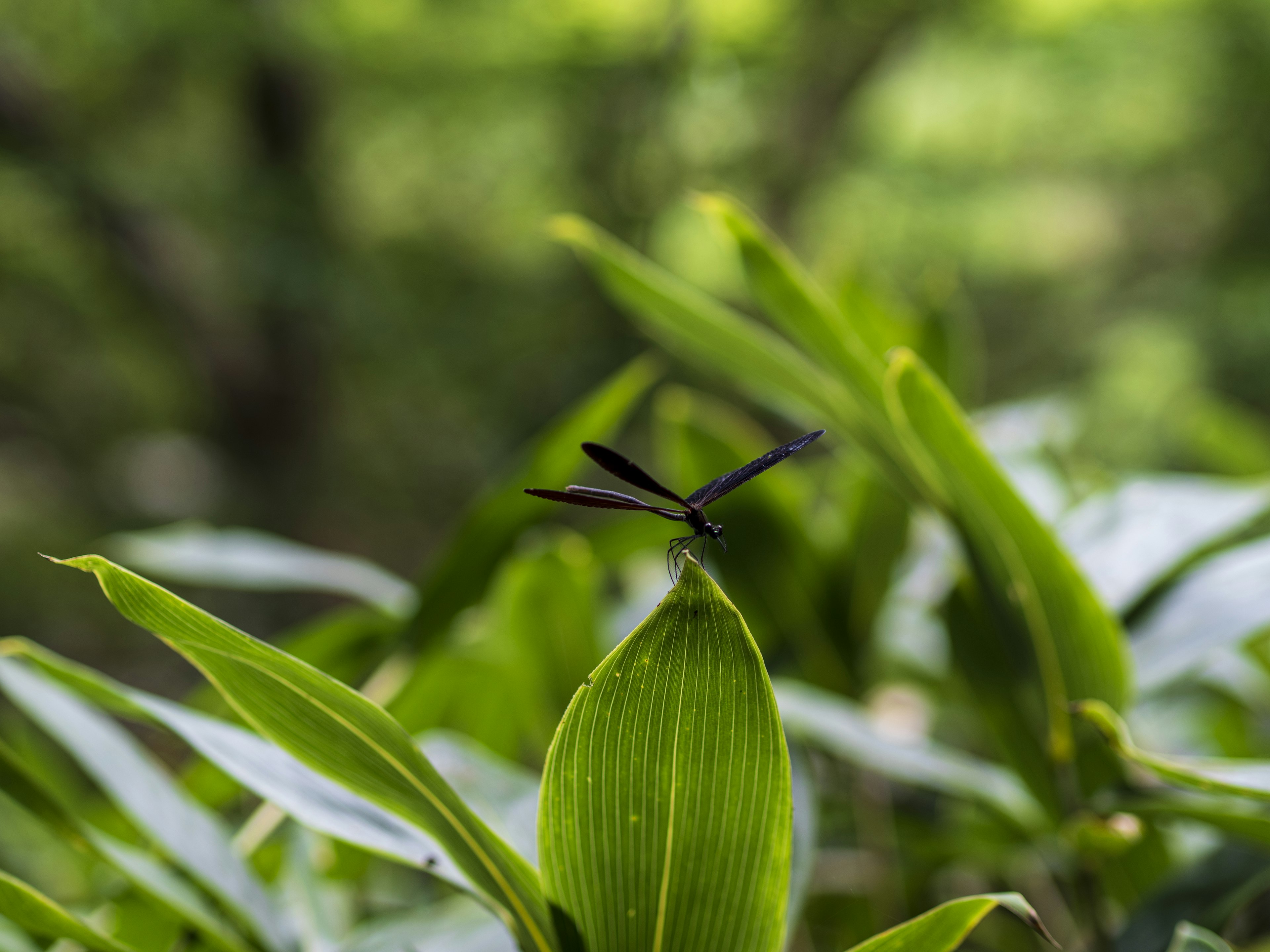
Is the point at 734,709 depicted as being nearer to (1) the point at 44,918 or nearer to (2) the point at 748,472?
(2) the point at 748,472

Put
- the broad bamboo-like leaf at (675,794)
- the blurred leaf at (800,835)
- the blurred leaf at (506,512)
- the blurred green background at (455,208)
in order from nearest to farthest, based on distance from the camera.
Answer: the broad bamboo-like leaf at (675,794), the blurred leaf at (800,835), the blurred leaf at (506,512), the blurred green background at (455,208)

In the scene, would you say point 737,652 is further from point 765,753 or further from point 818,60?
point 818,60

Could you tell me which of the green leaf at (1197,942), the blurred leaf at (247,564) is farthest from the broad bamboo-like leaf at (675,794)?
the blurred leaf at (247,564)

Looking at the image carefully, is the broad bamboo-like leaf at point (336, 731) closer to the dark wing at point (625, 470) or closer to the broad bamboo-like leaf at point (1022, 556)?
the dark wing at point (625, 470)

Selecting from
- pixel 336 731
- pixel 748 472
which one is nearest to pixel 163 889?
pixel 336 731

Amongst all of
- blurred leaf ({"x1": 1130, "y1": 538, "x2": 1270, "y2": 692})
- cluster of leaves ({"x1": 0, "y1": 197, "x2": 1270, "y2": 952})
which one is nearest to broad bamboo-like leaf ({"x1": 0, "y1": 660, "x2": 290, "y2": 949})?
cluster of leaves ({"x1": 0, "y1": 197, "x2": 1270, "y2": 952})

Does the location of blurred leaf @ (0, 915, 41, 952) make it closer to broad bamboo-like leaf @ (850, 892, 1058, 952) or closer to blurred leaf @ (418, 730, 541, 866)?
blurred leaf @ (418, 730, 541, 866)
